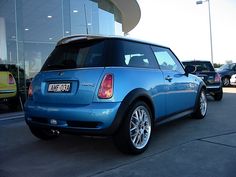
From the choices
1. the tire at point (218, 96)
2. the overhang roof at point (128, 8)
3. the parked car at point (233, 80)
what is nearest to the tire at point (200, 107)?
the tire at point (218, 96)

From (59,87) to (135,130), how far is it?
3.89 ft

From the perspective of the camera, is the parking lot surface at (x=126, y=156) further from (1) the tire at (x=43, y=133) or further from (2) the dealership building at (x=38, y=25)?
(2) the dealership building at (x=38, y=25)

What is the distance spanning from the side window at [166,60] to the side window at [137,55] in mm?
211

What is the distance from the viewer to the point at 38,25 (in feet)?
37.7

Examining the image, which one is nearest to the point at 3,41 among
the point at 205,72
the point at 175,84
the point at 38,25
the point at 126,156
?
the point at 38,25

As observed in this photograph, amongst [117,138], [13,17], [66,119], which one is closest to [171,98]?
[117,138]

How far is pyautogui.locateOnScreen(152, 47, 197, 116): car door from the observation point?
5.53m

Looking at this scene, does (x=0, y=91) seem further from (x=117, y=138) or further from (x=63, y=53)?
(x=117, y=138)

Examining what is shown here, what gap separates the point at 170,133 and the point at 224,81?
46.4 feet

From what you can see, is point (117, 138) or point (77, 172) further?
point (117, 138)

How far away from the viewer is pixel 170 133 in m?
5.81

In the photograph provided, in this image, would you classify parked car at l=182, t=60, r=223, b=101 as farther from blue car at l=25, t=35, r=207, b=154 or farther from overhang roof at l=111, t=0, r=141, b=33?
overhang roof at l=111, t=0, r=141, b=33

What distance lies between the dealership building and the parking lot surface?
4.73m

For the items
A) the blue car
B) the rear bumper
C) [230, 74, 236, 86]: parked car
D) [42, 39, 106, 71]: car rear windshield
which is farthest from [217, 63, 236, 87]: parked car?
the rear bumper
